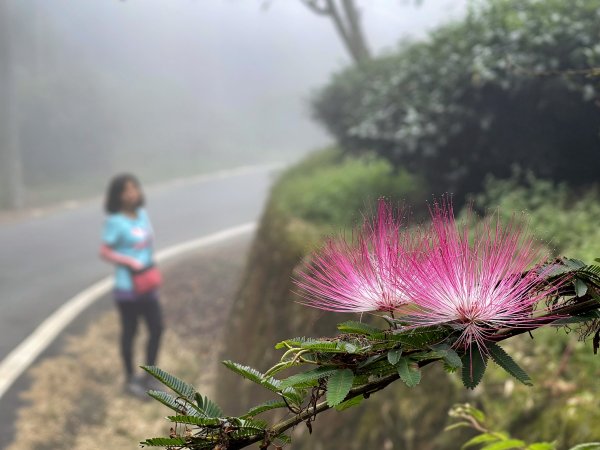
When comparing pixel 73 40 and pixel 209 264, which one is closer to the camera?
pixel 209 264

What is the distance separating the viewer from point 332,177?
5.67 metres

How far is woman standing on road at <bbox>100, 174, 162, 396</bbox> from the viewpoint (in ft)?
16.6

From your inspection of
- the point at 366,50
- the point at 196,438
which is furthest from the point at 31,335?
the point at 196,438

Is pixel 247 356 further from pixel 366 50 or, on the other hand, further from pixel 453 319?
pixel 366 50

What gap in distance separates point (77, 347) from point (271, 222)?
2.42m

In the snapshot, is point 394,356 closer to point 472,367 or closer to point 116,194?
point 472,367

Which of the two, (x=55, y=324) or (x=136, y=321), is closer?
(x=136, y=321)

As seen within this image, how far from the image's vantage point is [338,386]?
1.96 feet

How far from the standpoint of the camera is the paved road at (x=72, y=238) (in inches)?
301

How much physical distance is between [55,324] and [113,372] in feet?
4.50

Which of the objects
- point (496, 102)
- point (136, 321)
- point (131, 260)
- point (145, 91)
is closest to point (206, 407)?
point (496, 102)

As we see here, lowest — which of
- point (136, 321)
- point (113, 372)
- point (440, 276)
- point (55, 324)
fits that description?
point (113, 372)

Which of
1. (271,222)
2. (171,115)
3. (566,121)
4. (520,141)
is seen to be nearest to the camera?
(566,121)

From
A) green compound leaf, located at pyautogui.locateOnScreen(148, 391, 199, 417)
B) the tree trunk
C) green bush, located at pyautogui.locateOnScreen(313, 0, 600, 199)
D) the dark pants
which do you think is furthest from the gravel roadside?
the tree trunk
